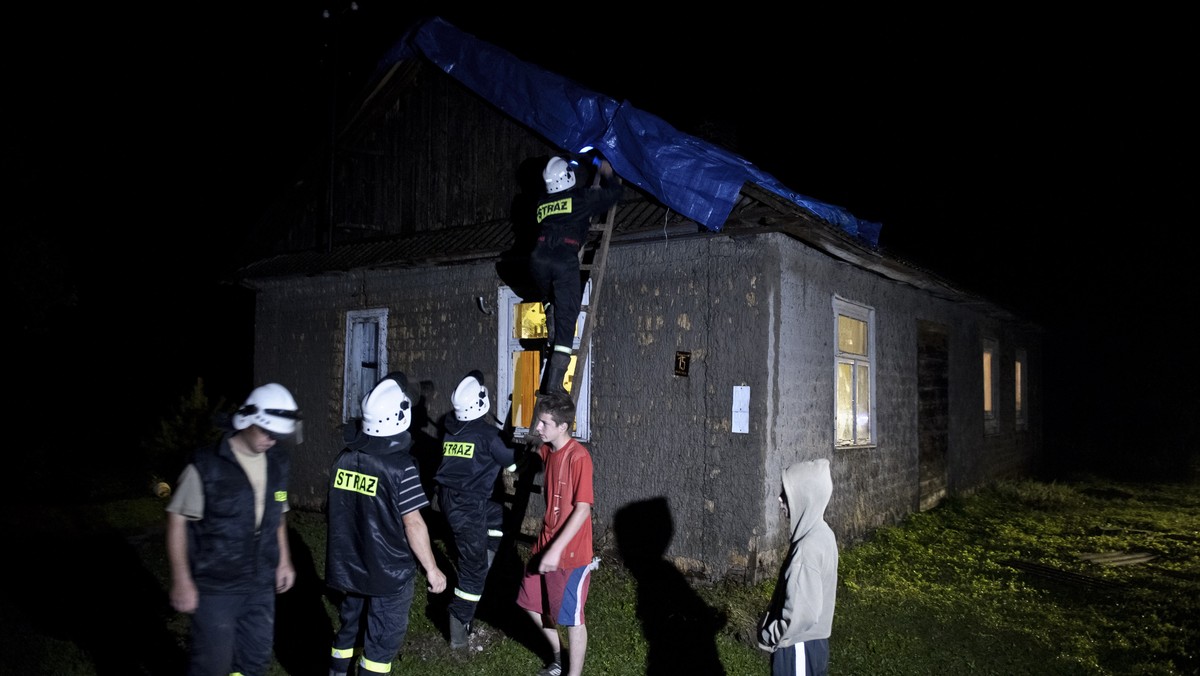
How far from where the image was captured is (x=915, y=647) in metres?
5.75

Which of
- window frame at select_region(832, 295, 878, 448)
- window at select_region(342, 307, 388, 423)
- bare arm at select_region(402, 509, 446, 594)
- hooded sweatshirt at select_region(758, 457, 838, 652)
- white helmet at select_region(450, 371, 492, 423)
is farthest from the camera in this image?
window at select_region(342, 307, 388, 423)

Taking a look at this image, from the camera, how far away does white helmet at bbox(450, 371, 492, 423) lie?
18.6 feet

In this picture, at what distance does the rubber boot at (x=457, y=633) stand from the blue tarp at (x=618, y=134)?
12.4ft

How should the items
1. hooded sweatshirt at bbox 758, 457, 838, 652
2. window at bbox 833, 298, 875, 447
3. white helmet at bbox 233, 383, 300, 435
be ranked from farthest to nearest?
1. window at bbox 833, 298, 875, 447
2. white helmet at bbox 233, 383, 300, 435
3. hooded sweatshirt at bbox 758, 457, 838, 652

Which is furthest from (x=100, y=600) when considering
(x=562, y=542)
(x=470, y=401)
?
(x=562, y=542)

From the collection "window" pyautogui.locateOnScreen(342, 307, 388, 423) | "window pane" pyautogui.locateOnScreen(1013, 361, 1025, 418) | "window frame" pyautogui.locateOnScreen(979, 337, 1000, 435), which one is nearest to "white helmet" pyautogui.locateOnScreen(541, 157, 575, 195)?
"window" pyautogui.locateOnScreen(342, 307, 388, 423)

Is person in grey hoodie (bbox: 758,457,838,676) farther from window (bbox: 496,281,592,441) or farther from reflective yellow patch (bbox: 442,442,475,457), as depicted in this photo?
window (bbox: 496,281,592,441)

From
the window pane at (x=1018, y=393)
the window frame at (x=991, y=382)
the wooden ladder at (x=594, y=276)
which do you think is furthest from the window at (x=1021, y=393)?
the wooden ladder at (x=594, y=276)

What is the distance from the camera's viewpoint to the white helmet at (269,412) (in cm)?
378

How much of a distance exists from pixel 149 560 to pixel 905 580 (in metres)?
7.62

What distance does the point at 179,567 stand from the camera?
11.8 feet

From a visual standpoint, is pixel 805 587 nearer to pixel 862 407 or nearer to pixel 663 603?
pixel 663 603

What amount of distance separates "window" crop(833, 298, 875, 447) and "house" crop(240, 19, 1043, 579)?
0.04m

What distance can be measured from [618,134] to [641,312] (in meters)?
1.71
